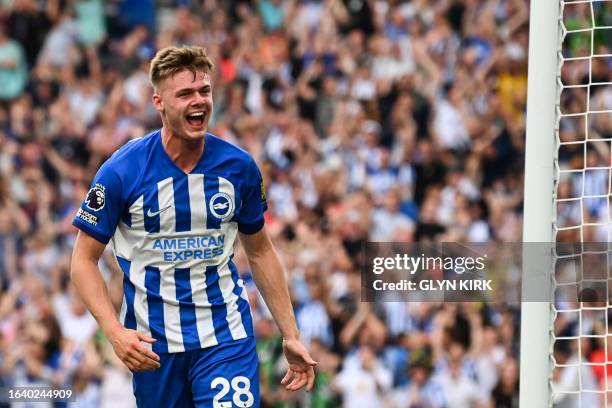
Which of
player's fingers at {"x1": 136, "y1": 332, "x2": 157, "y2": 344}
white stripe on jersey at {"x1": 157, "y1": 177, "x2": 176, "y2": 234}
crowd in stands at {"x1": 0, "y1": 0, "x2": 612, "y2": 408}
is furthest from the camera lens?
crowd in stands at {"x1": 0, "y1": 0, "x2": 612, "y2": 408}

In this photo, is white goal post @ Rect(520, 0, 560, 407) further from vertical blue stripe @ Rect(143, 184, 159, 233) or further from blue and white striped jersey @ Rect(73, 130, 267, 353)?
vertical blue stripe @ Rect(143, 184, 159, 233)

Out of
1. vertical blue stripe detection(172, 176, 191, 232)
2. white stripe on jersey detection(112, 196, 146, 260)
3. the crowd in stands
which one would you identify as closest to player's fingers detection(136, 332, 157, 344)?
white stripe on jersey detection(112, 196, 146, 260)

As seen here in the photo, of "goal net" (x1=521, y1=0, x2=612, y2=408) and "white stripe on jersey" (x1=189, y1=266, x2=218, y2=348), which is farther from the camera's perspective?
"goal net" (x1=521, y1=0, x2=612, y2=408)

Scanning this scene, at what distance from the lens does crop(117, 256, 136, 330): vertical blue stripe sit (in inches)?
244

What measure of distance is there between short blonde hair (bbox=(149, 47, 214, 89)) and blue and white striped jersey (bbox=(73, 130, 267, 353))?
1.13 ft

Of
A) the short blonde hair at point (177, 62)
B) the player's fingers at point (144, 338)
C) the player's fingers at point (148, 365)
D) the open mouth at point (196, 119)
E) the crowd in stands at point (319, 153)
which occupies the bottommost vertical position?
the player's fingers at point (148, 365)

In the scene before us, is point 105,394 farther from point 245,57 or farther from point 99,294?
point 99,294

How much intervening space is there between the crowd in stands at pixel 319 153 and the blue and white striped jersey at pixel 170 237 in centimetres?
636

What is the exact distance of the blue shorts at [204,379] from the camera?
19.9ft

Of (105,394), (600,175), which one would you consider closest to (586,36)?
(600,175)

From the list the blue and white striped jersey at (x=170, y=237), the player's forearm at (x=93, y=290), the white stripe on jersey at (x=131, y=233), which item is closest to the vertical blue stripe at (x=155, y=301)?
the blue and white striped jersey at (x=170, y=237)

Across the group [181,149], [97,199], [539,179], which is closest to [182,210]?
[181,149]

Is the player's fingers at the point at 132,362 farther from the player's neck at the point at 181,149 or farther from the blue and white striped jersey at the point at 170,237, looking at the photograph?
the player's neck at the point at 181,149

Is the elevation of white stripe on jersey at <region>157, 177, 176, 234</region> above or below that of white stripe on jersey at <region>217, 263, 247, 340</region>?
above
